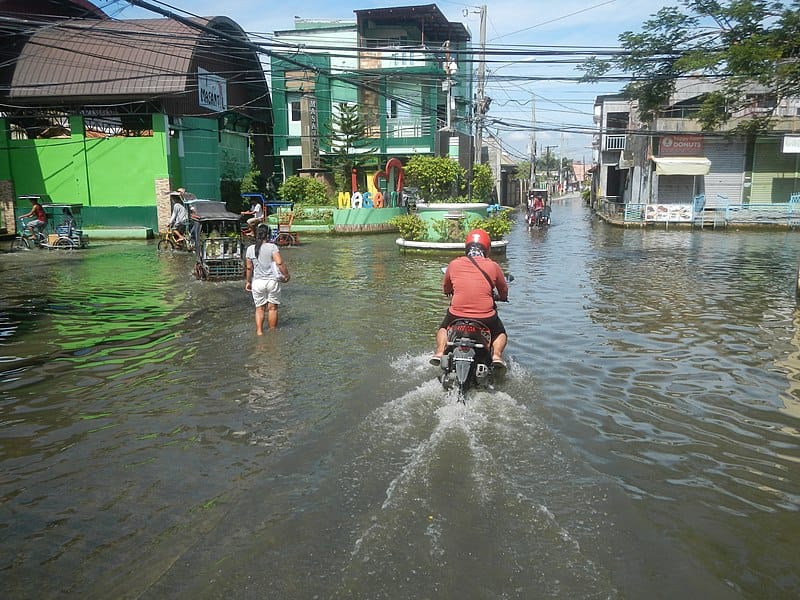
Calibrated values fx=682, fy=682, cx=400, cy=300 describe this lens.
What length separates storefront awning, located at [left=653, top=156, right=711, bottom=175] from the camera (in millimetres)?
35000

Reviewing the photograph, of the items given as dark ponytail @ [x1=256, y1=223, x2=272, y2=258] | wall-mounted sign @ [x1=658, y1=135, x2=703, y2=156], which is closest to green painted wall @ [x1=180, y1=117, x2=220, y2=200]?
dark ponytail @ [x1=256, y1=223, x2=272, y2=258]

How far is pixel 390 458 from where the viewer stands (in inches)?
213

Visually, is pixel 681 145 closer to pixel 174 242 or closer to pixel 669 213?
pixel 669 213

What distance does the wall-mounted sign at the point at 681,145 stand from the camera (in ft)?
117

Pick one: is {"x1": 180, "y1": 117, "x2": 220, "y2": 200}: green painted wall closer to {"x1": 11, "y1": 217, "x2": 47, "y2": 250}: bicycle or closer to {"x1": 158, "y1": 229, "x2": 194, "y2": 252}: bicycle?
{"x1": 158, "y1": 229, "x2": 194, "y2": 252}: bicycle

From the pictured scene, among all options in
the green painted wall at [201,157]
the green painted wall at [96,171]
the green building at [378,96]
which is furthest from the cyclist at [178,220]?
the green building at [378,96]

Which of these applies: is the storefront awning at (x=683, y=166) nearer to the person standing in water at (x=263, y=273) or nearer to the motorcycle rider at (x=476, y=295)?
the person standing in water at (x=263, y=273)

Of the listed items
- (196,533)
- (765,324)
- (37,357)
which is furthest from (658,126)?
(196,533)

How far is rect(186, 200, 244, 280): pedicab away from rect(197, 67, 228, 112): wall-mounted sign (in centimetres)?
1370

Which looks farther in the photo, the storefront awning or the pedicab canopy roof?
the storefront awning

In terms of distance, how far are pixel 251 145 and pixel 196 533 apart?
38.1 meters

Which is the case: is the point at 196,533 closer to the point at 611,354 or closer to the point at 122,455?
the point at 122,455

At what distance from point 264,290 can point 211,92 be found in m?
22.1

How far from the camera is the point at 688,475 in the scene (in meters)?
5.20
